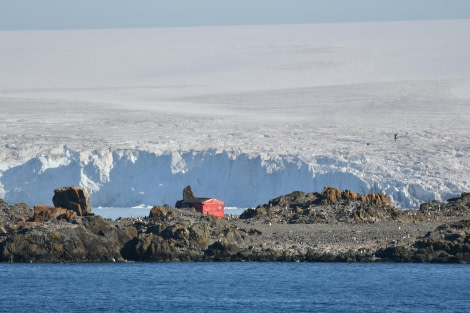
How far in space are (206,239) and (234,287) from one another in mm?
4164

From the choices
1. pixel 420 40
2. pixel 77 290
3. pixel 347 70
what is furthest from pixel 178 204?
pixel 420 40

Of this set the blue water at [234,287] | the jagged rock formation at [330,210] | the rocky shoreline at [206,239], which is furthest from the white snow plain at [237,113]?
the blue water at [234,287]

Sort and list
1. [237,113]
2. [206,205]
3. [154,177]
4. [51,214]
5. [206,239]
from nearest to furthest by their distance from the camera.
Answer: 1. [206,239]
2. [51,214]
3. [206,205]
4. [154,177]
5. [237,113]

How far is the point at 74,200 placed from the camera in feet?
106

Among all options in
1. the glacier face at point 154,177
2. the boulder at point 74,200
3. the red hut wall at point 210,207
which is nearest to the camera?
the boulder at point 74,200

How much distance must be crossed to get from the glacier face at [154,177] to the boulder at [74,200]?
10.0m

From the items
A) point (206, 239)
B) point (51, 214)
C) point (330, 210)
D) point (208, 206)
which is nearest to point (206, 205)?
point (208, 206)

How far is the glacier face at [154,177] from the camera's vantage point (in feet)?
139

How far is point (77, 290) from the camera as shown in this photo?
24.0m

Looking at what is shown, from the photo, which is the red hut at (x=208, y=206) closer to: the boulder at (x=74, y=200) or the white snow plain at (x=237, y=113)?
the boulder at (x=74, y=200)

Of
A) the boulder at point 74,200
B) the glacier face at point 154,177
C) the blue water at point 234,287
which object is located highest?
the glacier face at point 154,177

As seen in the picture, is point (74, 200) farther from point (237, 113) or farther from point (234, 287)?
point (237, 113)

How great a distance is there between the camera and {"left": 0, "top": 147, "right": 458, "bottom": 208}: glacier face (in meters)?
42.5

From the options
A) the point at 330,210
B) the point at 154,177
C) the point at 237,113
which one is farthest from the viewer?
the point at 237,113
